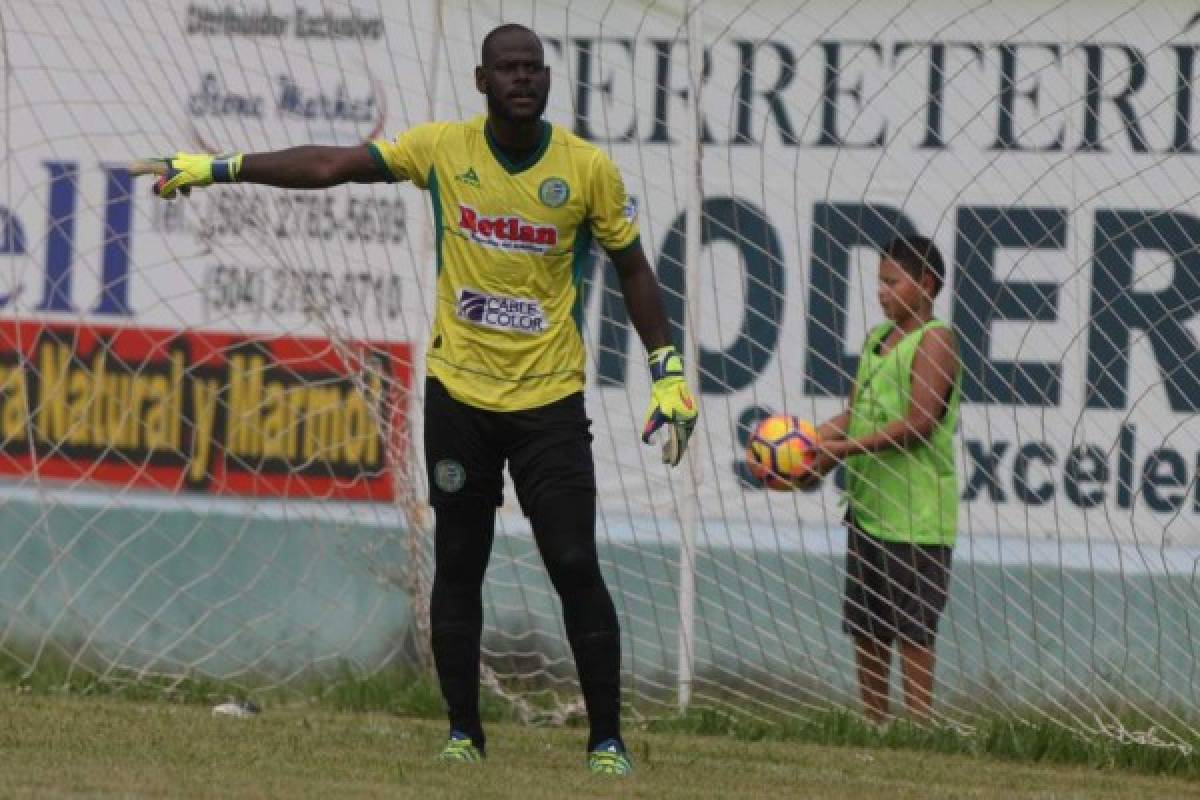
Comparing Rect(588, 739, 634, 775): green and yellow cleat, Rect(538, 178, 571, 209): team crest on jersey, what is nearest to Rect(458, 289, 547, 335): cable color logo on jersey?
Rect(538, 178, 571, 209): team crest on jersey

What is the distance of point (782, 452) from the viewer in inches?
334

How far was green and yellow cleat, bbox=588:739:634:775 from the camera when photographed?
6.81 meters

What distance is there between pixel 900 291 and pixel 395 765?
2903 millimetres

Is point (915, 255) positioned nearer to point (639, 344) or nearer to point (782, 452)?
point (782, 452)

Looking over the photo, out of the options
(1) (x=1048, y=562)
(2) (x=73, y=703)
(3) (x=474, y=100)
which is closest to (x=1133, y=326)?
(1) (x=1048, y=562)

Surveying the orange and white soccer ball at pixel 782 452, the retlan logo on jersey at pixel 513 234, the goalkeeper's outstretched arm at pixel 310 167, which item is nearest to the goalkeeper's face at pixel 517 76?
the retlan logo on jersey at pixel 513 234

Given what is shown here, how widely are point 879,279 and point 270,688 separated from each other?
2.96 metres

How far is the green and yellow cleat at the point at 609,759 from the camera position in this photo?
6.81 m

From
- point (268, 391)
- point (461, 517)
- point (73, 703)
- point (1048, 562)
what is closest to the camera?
point (461, 517)

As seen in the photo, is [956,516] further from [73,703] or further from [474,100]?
[73,703]

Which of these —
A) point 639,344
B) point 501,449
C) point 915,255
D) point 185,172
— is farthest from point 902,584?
point 185,172

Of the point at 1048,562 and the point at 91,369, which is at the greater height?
the point at 91,369

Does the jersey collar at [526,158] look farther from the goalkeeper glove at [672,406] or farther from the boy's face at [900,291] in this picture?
the boy's face at [900,291]

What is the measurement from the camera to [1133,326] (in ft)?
30.0
